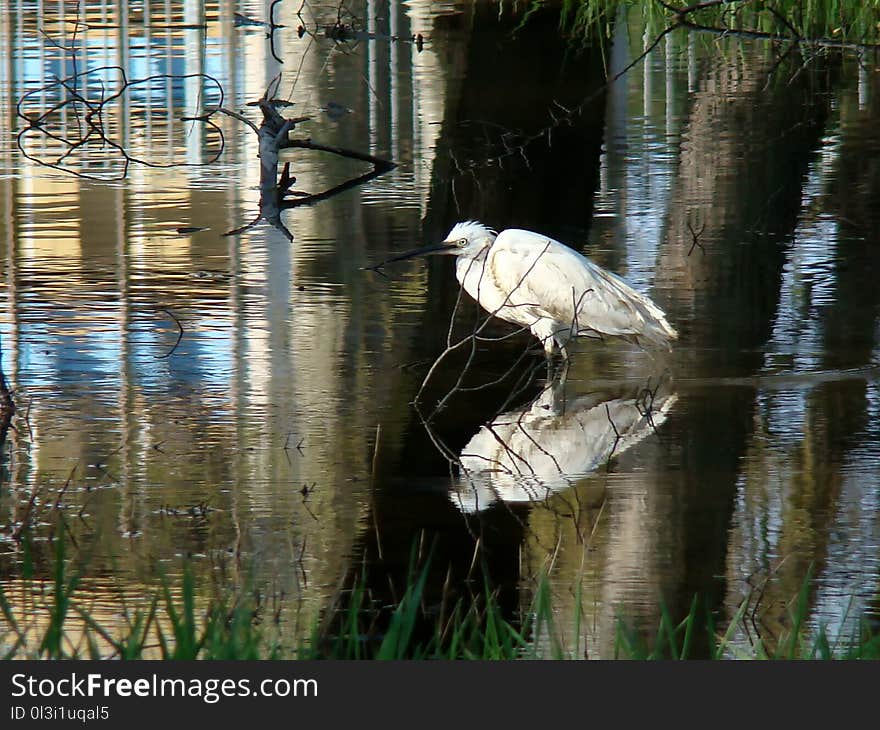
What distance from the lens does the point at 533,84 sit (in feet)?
46.3

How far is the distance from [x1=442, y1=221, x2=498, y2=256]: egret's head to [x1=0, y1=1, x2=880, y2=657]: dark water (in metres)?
0.41

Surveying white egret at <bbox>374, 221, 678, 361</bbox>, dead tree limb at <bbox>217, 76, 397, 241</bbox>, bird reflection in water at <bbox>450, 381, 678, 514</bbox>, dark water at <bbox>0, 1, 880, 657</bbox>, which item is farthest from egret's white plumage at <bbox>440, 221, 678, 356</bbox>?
dead tree limb at <bbox>217, 76, 397, 241</bbox>

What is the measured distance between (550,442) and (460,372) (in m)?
1.32

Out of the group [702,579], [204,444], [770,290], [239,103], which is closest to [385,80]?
[239,103]

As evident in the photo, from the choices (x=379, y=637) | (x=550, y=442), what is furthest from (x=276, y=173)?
(x=379, y=637)

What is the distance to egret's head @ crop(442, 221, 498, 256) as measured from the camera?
1023 centimetres

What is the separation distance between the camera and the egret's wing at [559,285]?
30.5 ft

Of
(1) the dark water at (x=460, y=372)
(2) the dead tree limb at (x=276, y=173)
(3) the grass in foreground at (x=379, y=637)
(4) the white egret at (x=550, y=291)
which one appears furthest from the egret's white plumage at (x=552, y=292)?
(3) the grass in foreground at (x=379, y=637)

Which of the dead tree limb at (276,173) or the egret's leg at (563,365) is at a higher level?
the dead tree limb at (276,173)

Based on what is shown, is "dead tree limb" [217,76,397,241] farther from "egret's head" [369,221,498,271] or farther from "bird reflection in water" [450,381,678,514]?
"bird reflection in water" [450,381,678,514]

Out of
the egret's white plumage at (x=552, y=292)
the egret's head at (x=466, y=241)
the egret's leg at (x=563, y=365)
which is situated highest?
the egret's head at (x=466, y=241)

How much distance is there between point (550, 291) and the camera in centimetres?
967

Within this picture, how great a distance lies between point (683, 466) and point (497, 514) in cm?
97

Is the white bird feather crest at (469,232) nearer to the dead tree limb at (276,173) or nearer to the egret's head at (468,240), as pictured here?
the egret's head at (468,240)
